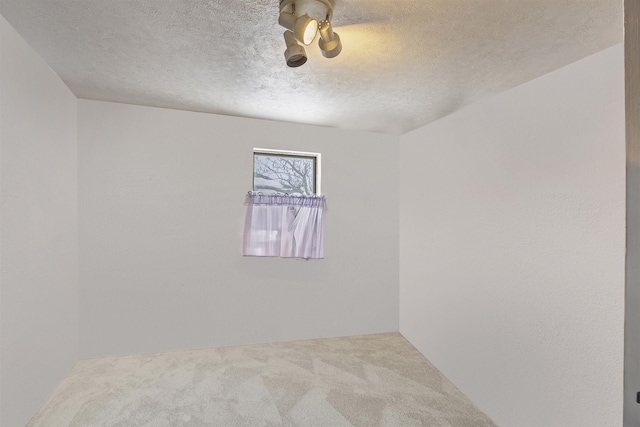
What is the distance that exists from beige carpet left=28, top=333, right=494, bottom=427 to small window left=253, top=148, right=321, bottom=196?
5.09 feet

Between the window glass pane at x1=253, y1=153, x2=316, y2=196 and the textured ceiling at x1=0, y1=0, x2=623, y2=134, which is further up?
the textured ceiling at x1=0, y1=0, x2=623, y2=134

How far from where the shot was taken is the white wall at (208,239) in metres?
2.69

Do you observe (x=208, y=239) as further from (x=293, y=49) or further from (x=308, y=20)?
(x=308, y=20)

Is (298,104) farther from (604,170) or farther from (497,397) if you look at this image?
(497,397)

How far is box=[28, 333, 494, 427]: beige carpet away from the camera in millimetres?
1944

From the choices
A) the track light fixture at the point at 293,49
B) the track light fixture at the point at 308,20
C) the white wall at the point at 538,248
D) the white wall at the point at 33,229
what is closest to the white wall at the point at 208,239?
the white wall at the point at 33,229

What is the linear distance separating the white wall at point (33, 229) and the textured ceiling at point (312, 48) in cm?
23

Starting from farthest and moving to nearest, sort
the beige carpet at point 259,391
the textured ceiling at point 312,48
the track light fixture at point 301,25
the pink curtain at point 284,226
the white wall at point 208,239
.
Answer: the pink curtain at point 284,226, the white wall at point 208,239, the beige carpet at point 259,391, the textured ceiling at point 312,48, the track light fixture at point 301,25

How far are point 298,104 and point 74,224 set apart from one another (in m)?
2.03

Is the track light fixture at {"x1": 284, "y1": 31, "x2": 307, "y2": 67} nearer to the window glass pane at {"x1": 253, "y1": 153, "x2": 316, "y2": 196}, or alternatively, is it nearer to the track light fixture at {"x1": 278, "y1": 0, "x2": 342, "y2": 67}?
the track light fixture at {"x1": 278, "y1": 0, "x2": 342, "y2": 67}

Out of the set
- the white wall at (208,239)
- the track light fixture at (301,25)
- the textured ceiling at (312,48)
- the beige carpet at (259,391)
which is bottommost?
the beige carpet at (259,391)

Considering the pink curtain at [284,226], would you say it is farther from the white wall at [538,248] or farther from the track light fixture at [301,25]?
the track light fixture at [301,25]

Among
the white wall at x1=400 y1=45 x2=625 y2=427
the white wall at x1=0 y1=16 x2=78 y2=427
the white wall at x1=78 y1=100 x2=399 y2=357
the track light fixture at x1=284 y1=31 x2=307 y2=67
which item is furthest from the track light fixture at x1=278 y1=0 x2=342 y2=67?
the white wall at x1=78 y1=100 x2=399 y2=357

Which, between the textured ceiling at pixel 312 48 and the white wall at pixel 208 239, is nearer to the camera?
the textured ceiling at pixel 312 48
